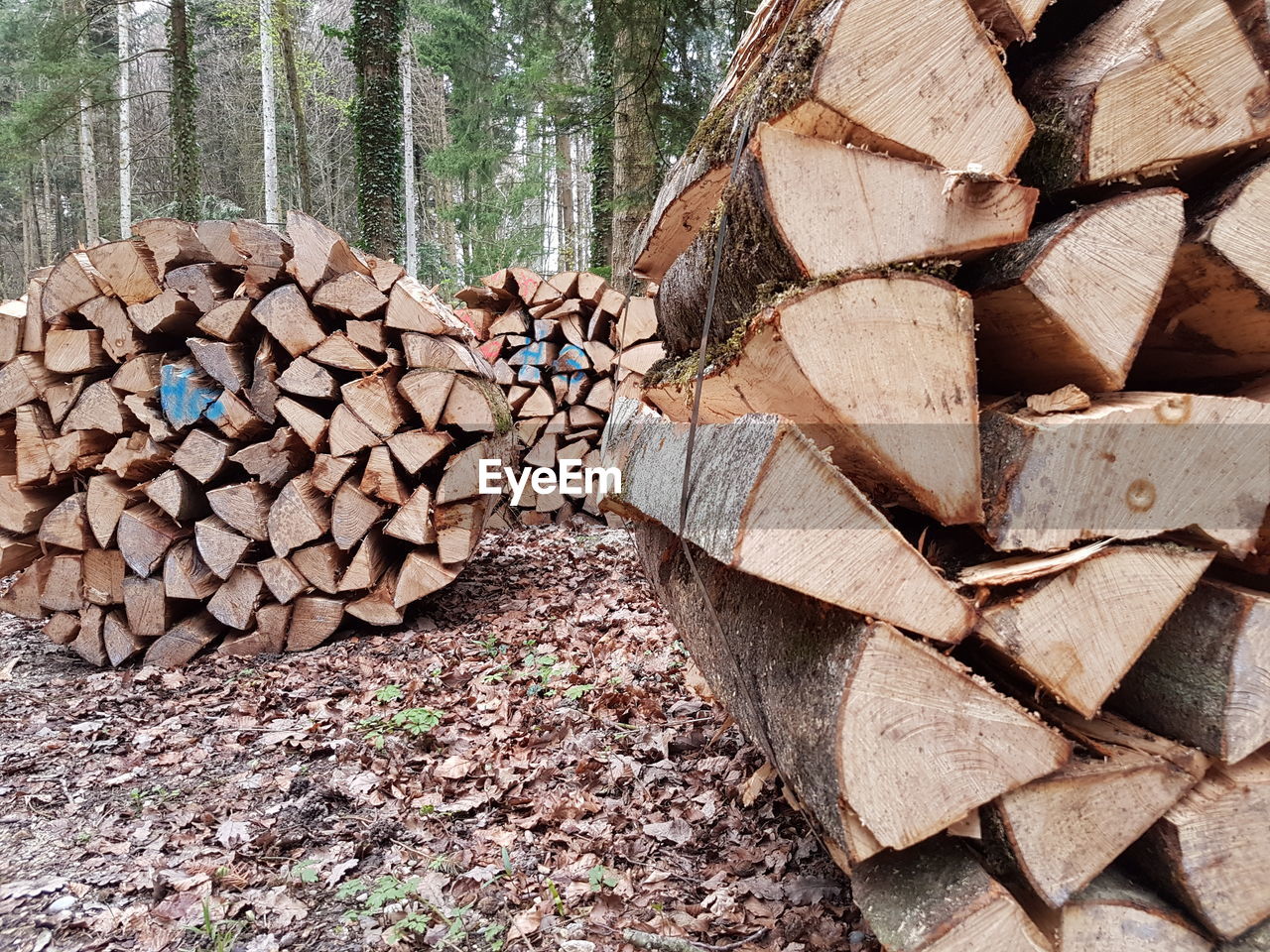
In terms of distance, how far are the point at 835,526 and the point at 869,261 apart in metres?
0.46

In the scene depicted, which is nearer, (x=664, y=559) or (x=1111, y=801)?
(x=1111, y=801)

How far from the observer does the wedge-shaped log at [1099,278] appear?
1.21 m

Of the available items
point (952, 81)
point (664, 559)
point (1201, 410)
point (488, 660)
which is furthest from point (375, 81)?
point (1201, 410)

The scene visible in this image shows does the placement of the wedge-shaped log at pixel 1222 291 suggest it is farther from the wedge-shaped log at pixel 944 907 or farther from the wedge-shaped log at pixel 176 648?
the wedge-shaped log at pixel 176 648

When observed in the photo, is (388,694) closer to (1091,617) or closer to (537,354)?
(1091,617)

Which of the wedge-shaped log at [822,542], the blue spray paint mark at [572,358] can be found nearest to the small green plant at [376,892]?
the wedge-shaped log at [822,542]

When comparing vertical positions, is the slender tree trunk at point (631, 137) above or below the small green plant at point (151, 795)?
above

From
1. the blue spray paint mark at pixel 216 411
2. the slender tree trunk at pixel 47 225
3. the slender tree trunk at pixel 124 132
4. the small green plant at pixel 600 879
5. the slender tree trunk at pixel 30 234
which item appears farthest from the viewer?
the slender tree trunk at pixel 30 234

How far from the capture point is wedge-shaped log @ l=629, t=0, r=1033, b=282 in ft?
3.94

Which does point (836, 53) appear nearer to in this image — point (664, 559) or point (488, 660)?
point (664, 559)

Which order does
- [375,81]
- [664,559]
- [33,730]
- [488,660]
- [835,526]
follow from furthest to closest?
[375,81] < [488,660] < [33,730] < [664,559] < [835,526]

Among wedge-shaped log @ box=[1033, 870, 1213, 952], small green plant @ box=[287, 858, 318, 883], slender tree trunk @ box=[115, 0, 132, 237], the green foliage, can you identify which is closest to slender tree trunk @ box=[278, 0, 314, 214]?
slender tree trunk @ box=[115, 0, 132, 237]

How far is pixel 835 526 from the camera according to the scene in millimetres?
1145

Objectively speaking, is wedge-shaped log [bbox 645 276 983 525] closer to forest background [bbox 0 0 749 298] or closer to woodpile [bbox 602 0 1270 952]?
woodpile [bbox 602 0 1270 952]
